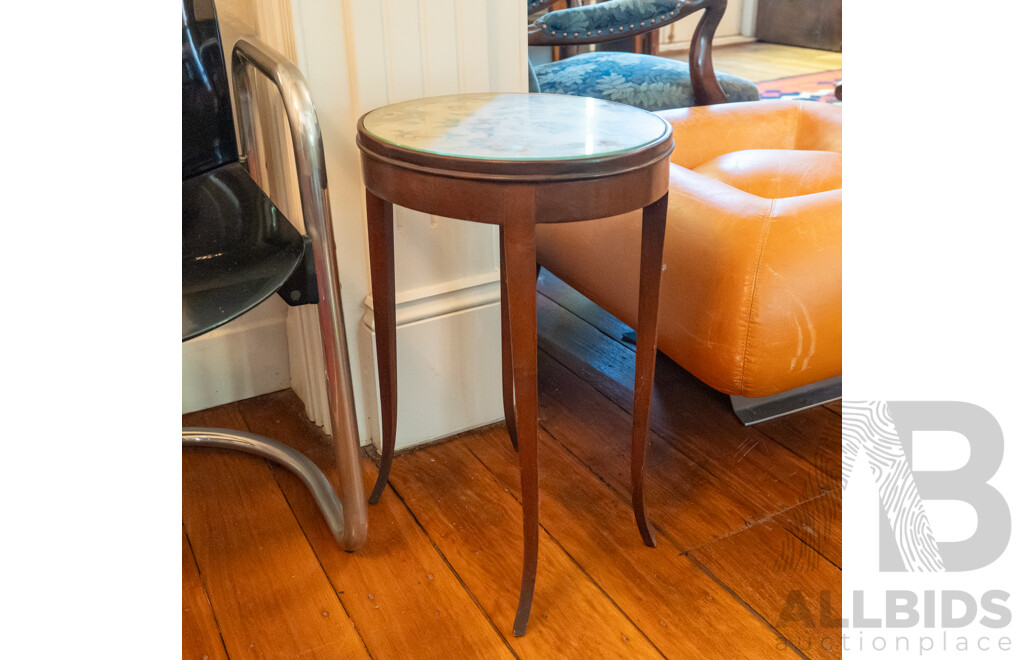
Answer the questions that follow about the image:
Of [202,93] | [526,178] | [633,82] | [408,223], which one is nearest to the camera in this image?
[526,178]

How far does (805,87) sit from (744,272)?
346cm

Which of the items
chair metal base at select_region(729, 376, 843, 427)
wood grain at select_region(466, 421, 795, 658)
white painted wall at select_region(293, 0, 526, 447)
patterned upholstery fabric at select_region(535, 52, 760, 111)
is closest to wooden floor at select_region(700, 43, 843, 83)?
patterned upholstery fabric at select_region(535, 52, 760, 111)

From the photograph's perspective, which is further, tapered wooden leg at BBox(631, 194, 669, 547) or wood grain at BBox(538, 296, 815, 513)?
wood grain at BBox(538, 296, 815, 513)

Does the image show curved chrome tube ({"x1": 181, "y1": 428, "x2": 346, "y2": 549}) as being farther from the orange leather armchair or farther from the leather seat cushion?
the leather seat cushion

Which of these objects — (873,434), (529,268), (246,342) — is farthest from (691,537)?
(246,342)

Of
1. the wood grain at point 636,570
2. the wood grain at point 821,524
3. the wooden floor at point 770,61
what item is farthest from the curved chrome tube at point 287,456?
the wooden floor at point 770,61

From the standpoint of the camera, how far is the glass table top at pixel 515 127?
888 mm

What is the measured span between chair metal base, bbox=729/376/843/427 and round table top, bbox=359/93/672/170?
0.64 m

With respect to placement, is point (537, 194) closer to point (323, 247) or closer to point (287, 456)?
point (323, 247)

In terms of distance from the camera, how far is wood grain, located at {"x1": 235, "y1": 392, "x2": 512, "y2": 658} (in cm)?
103

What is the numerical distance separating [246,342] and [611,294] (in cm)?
66

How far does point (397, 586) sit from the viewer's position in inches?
44.3

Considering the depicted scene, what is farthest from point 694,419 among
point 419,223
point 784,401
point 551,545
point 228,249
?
point 228,249

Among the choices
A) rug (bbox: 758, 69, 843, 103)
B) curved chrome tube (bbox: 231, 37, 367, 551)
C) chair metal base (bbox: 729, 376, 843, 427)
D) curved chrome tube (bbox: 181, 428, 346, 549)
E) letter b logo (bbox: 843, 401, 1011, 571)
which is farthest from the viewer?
rug (bbox: 758, 69, 843, 103)
